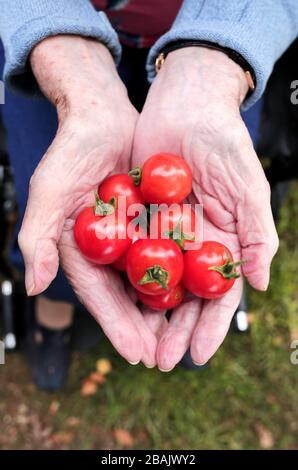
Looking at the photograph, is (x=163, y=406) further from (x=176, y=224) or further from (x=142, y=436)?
(x=176, y=224)

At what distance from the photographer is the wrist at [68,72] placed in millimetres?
1912

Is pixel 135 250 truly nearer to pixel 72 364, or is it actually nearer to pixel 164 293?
pixel 164 293

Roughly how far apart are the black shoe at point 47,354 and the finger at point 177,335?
3.88 feet

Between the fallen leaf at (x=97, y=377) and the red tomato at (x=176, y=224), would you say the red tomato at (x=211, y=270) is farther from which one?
the fallen leaf at (x=97, y=377)

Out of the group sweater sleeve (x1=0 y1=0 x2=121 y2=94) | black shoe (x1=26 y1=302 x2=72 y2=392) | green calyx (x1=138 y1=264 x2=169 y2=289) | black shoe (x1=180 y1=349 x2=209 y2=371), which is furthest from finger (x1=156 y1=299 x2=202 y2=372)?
black shoe (x1=26 y1=302 x2=72 y2=392)

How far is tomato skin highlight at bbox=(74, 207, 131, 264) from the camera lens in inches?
68.0

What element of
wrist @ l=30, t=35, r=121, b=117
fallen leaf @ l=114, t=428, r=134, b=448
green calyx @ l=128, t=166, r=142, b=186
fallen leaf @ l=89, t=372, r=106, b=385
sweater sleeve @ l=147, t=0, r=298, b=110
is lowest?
fallen leaf @ l=114, t=428, r=134, b=448

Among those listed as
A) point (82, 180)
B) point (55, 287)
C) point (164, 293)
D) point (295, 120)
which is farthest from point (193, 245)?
point (295, 120)

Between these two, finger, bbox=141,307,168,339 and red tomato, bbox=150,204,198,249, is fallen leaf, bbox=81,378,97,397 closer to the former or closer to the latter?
finger, bbox=141,307,168,339

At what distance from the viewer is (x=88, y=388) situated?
9.42 feet

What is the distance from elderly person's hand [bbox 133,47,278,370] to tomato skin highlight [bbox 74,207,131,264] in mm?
308

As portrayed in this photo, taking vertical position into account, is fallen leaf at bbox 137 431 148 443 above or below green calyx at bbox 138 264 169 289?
below

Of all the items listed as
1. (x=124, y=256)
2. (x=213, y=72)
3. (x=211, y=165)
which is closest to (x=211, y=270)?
(x=124, y=256)

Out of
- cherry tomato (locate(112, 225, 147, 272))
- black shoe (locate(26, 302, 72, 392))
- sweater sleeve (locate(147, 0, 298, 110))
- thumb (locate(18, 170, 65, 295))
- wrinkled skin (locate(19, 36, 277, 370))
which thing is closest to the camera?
thumb (locate(18, 170, 65, 295))
